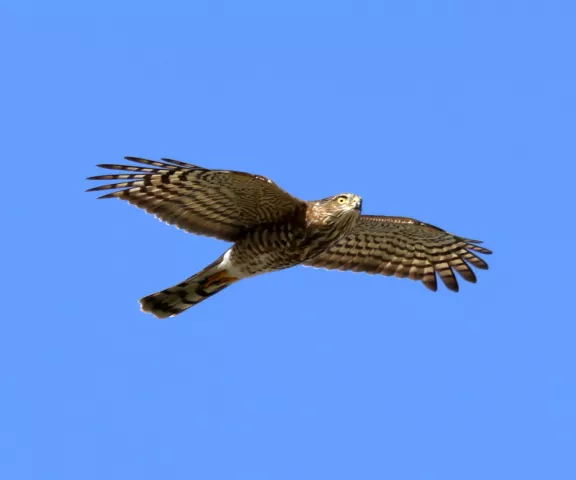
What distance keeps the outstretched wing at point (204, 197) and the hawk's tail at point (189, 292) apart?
1.34 ft

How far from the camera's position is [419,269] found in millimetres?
15234

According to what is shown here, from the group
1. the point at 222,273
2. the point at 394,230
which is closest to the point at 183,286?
the point at 222,273

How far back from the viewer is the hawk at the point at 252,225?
1300 centimetres

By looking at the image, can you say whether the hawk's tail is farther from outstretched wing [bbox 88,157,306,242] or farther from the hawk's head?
the hawk's head

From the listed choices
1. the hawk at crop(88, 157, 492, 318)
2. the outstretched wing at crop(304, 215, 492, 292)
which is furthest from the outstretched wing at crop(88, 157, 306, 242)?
the outstretched wing at crop(304, 215, 492, 292)

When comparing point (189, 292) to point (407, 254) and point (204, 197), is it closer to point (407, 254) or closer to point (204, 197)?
point (204, 197)

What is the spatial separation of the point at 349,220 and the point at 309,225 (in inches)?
17.3

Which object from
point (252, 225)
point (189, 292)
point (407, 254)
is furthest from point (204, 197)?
point (407, 254)

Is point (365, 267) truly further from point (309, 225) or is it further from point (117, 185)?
point (117, 185)

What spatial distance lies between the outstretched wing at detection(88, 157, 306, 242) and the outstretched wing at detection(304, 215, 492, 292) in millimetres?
1380

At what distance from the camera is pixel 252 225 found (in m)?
13.7

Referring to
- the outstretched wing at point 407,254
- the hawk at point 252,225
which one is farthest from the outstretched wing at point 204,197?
the outstretched wing at point 407,254

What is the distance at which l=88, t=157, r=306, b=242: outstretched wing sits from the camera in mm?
12875

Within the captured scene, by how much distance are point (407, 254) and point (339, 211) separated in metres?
2.35
